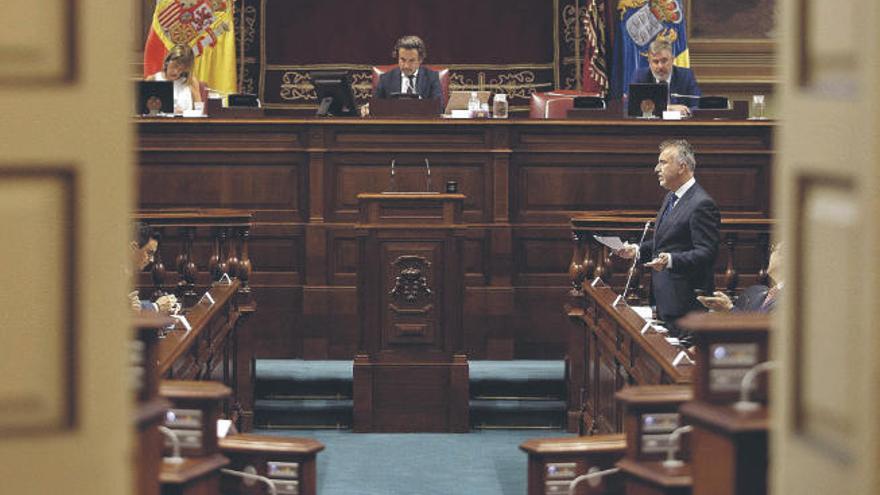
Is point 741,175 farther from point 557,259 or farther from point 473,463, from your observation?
point 473,463

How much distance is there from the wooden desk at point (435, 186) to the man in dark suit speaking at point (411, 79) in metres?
1.10

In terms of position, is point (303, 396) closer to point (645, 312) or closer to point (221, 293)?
point (221, 293)

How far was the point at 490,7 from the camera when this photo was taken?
42.5 feet

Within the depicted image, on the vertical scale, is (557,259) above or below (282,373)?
above

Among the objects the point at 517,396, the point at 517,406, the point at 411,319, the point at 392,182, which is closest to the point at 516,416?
the point at 517,406

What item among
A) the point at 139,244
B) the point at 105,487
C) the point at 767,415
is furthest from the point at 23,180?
the point at 139,244

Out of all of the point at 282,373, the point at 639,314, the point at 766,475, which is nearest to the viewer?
the point at 766,475

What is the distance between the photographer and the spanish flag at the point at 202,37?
11.9m

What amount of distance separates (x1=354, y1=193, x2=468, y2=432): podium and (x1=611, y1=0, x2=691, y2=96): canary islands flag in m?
4.48

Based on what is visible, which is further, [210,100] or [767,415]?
[210,100]

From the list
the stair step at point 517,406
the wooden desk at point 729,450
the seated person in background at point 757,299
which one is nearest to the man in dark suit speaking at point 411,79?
the stair step at point 517,406

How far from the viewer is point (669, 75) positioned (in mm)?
10031

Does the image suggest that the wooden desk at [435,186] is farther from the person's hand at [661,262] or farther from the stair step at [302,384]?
the person's hand at [661,262]

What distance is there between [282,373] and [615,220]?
2117mm
